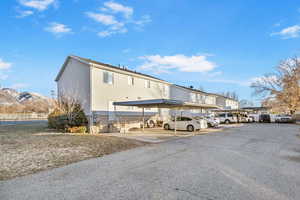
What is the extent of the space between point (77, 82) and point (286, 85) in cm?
3642

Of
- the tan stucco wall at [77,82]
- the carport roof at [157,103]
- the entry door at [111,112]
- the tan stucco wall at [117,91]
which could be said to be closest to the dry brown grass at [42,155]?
the carport roof at [157,103]

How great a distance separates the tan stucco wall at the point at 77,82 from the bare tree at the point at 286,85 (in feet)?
115

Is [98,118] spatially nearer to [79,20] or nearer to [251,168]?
[79,20]

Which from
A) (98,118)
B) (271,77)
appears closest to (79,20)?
(98,118)

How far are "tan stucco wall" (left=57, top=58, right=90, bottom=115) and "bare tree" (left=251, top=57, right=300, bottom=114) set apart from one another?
35144 mm

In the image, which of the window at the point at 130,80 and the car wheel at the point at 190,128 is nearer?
the car wheel at the point at 190,128

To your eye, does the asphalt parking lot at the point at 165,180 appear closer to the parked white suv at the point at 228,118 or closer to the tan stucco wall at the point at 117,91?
the tan stucco wall at the point at 117,91

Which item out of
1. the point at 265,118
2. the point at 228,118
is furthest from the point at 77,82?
the point at 265,118

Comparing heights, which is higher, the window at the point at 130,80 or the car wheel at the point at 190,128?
the window at the point at 130,80

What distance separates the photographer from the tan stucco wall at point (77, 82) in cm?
1611

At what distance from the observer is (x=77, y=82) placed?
17.4 meters

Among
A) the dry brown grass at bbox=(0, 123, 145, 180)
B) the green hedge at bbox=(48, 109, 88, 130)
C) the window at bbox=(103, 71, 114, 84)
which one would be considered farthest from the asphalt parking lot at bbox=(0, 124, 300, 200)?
the window at bbox=(103, 71, 114, 84)

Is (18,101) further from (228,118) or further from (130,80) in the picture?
(228,118)

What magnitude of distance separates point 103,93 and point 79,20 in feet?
21.7
